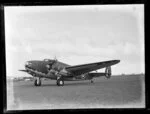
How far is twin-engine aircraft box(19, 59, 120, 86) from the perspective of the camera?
329cm

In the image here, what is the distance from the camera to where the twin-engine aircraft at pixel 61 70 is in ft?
10.8

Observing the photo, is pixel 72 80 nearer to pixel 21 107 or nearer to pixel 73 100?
pixel 73 100

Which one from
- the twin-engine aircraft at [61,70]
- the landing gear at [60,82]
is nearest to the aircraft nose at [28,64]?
the twin-engine aircraft at [61,70]

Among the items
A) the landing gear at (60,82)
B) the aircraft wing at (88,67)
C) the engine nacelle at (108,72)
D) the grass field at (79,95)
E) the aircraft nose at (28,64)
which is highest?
the aircraft nose at (28,64)

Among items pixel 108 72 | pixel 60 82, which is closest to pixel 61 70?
pixel 60 82

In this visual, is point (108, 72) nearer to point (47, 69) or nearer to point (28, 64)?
point (47, 69)

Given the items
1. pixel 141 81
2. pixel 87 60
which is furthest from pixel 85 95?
pixel 141 81

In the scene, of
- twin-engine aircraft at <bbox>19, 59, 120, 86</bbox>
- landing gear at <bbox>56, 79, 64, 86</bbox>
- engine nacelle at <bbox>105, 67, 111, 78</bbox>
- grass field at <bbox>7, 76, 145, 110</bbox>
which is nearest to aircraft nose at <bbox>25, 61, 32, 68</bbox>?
twin-engine aircraft at <bbox>19, 59, 120, 86</bbox>

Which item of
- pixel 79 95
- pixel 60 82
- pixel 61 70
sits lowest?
pixel 79 95

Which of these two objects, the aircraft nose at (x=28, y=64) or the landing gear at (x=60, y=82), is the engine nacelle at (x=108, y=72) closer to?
the landing gear at (x=60, y=82)

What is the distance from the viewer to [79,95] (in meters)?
3.29

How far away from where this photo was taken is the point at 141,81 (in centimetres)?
326

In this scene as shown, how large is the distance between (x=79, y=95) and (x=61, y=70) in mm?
312

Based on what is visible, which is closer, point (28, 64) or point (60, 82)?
point (28, 64)
